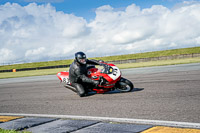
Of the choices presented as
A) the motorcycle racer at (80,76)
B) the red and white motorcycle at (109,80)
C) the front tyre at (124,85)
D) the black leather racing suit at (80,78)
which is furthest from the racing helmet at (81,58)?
the front tyre at (124,85)

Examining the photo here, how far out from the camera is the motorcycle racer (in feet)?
26.6

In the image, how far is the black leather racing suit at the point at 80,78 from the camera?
817cm

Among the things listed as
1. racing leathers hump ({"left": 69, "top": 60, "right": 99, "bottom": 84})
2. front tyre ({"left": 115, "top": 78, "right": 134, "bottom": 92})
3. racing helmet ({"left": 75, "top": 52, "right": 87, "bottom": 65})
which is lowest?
front tyre ({"left": 115, "top": 78, "right": 134, "bottom": 92})

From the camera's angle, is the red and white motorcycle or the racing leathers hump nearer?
the red and white motorcycle

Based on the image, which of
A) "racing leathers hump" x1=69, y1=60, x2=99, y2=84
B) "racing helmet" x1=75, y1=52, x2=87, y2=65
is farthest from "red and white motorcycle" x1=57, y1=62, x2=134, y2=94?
"racing helmet" x1=75, y1=52, x2=87, y2=65

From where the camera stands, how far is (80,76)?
8281 mm

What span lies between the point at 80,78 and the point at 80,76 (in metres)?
0.09

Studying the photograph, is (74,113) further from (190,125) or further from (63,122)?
(190,125)

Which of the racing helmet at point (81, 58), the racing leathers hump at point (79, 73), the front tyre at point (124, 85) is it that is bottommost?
the front tyre at point (124, 85)

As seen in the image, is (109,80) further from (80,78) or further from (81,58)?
(81,58)

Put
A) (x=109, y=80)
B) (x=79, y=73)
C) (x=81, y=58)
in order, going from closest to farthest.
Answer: (x=109, y=80)
(x=81, y=58)
(x=79, y=73)

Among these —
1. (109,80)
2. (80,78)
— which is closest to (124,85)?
(109,80)

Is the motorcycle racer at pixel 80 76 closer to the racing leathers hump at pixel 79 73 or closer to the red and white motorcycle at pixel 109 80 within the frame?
the racing leathers hump at pixel 79 73

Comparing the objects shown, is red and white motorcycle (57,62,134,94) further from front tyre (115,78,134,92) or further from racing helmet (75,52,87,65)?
racing helmet (75,52,87,65)
